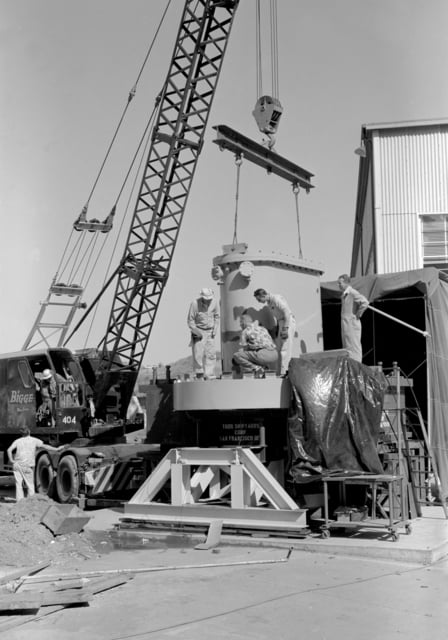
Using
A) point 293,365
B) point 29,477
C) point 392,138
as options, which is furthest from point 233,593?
point 392,138

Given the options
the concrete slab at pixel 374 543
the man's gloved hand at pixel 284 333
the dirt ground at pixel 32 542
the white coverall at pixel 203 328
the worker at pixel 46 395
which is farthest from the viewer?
the worker at pixel 46 395

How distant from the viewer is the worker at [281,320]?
14312 millimetres

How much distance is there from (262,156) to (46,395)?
8.14 meters

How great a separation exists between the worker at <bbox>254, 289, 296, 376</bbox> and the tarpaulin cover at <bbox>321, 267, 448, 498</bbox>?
319 cm

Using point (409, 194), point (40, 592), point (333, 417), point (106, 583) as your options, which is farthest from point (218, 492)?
point (409, 194)

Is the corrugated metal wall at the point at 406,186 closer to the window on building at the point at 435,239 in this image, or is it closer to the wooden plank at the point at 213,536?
the window on building at the point at 435,239

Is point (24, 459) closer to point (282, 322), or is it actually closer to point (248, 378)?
point (248, 378)

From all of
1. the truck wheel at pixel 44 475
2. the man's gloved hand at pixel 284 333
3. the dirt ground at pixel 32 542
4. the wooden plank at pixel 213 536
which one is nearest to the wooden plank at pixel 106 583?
the dirt ground at pixel 32 542

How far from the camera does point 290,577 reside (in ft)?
31.7

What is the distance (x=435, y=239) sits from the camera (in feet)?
77.7

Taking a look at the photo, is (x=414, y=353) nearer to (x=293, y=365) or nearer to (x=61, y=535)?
(x=293, y=365)

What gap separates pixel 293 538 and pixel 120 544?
2.74 metres

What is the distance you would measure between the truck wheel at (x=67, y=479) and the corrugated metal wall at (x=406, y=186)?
11.1 metres

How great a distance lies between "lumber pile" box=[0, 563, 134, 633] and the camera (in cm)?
791
